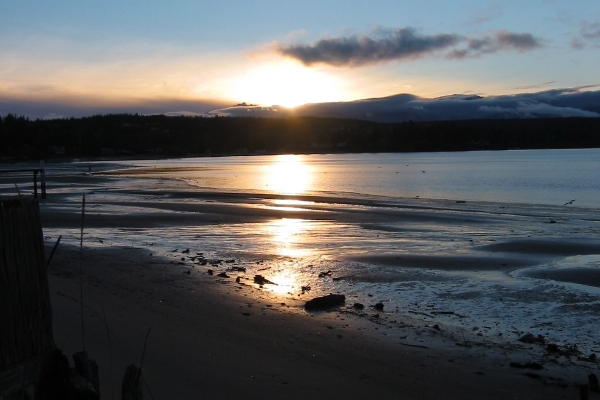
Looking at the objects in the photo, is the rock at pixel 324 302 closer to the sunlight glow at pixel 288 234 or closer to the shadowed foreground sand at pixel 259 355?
the shadowed foreground sand at pixel 259 355

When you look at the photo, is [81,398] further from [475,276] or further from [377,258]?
[377,258]

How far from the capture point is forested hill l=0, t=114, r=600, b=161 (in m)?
154

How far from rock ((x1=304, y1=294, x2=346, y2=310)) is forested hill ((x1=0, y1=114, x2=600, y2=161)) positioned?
5115 inches

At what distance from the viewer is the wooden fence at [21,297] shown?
2174 millimetres

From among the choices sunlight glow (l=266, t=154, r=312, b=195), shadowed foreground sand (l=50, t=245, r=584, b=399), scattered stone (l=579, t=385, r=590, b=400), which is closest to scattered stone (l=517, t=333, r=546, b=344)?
shadowed foreground sand (l=50, t=245, r=584, b=399)

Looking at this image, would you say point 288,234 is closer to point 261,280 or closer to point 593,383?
point 261,280

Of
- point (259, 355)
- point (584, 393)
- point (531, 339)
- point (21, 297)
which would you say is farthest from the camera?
point (531, 339)

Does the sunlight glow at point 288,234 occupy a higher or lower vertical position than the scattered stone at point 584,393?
lower

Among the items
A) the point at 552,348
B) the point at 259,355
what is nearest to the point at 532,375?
the point at 552,348

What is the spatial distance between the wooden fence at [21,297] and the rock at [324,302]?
517 centimetres

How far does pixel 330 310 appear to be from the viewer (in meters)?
7.28

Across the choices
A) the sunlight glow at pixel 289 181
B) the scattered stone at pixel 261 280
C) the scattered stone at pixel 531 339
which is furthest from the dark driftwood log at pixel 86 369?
the sunlight glow at pixel 289 181

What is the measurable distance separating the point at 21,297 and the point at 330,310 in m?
5.37

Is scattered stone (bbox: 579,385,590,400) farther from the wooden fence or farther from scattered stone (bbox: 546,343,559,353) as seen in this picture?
the wooden fence
